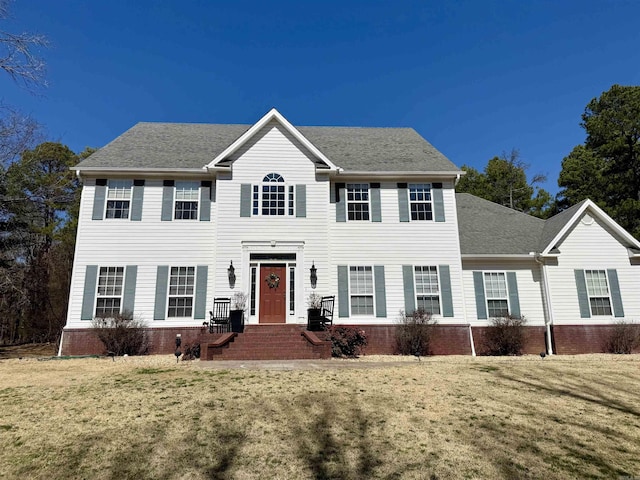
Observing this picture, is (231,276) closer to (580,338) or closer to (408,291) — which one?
(408,291)

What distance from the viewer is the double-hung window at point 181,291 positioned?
13.8 m

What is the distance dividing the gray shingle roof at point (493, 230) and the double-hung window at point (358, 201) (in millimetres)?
4130

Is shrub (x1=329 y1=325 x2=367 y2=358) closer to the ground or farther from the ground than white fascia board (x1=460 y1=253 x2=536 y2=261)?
closer to the ground

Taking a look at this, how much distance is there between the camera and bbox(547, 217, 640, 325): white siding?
1451cm

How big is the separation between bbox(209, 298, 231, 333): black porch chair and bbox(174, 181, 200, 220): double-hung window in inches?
132

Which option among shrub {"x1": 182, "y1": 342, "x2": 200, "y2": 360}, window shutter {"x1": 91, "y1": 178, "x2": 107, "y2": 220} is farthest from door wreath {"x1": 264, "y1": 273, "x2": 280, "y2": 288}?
window shutter {"x1": 91, "y1": 178, "x2": 107, "y2": 220}

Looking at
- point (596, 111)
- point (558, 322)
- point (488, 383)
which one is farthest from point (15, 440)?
point (596, 111)

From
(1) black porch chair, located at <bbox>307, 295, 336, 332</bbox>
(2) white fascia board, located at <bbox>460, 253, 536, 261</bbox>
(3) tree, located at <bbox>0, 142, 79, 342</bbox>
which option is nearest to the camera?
(1) black porch chair, located at <bbox>307, 295, 336, 332</bbox>

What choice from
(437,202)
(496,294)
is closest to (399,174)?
(437,202)

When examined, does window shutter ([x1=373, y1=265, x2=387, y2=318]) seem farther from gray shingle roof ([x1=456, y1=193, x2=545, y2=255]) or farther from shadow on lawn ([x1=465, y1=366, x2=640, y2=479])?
shadow on lawn ([x1=465, y1=366, x2=640, y2=479])

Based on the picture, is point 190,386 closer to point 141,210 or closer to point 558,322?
point 141,210

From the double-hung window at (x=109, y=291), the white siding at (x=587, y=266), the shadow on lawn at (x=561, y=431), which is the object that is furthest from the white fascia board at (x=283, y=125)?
the shadow on lawn at (x=561, y=431)

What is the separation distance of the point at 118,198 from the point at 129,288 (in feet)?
11.1

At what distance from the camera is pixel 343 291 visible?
1413cm
